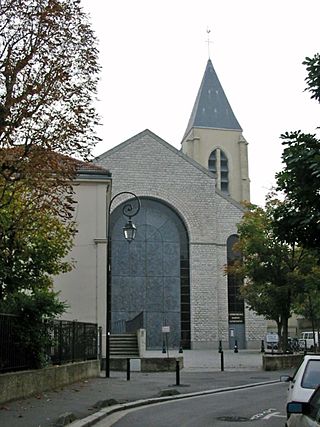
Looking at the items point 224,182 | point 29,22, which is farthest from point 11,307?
point 224,182

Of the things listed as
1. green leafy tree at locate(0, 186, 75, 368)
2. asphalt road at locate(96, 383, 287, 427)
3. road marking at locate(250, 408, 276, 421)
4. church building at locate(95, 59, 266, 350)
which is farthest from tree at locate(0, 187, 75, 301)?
church building at locate(95, 59, 266, 350)

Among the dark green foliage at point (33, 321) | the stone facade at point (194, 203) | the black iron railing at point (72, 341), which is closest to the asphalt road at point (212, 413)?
the dark green foliage at point (33, 321)

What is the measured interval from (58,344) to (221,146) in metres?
63.3

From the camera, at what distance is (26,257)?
2067 centimetres

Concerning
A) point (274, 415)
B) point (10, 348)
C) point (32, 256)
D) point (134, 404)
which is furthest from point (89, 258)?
point (274, 415)

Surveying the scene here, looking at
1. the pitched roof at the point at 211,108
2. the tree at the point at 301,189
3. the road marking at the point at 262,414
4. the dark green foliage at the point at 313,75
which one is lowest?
the road marking at the point at 262,414

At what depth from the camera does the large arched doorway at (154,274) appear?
50969 mm

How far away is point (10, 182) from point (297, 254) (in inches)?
789

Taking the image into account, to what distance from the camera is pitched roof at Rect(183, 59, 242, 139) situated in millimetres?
81062

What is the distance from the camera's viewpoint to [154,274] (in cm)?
5206

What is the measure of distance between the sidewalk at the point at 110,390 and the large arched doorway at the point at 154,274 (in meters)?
20.5

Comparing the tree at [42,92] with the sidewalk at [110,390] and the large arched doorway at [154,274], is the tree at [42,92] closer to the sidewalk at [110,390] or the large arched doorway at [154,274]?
the sidewalk at [110,390]

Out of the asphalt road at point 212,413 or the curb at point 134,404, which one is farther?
the asphalt road at point 212,413

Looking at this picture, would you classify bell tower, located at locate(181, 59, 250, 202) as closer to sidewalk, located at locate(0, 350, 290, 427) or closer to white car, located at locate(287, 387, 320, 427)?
sidewalk, located at locate(0, 350, 290, 427)
